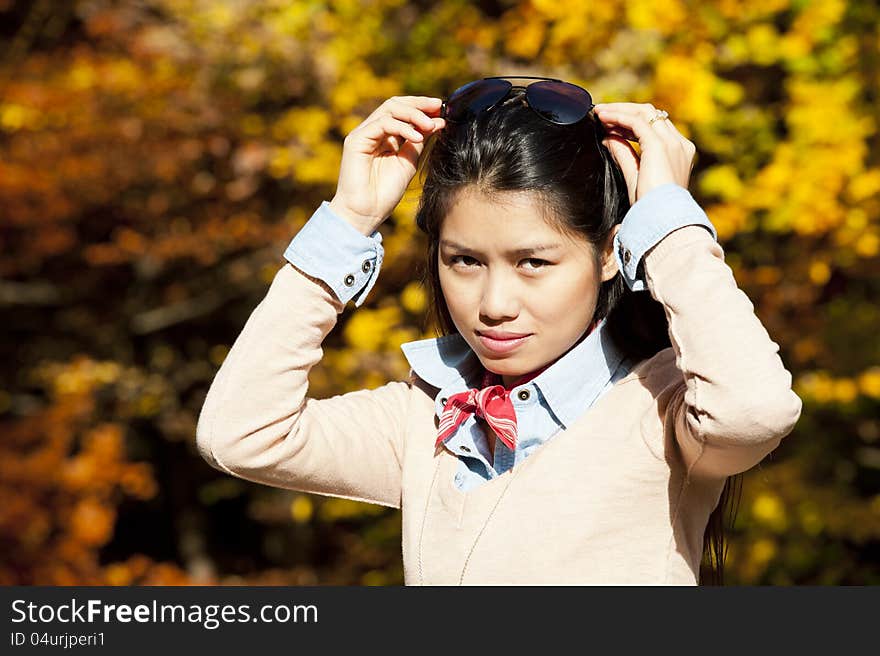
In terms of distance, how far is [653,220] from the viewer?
1.50 metres

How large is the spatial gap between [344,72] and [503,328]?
7.56 ft

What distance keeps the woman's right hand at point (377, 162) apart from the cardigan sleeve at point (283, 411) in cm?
14

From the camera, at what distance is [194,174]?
4.55 m

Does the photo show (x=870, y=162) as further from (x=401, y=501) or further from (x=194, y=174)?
(x=194, y=174)

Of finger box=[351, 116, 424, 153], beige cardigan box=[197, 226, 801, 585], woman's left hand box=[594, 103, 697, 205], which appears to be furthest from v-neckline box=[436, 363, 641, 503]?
finger box=[351, 116, 424, 153]

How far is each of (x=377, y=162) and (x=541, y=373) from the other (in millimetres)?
463

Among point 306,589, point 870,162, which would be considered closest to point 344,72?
point 870,162

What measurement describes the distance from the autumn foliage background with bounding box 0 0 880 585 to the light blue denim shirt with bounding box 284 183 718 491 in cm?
149

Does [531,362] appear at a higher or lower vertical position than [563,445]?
higher

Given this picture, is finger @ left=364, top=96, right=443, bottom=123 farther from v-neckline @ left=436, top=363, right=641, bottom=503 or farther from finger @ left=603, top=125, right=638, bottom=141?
v-neckline @ left=436, top=363, right=641, bottom=503

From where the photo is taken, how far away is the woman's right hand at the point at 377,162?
5.72ft

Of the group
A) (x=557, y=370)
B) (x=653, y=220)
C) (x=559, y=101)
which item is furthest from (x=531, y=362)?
(x=559, y=101)

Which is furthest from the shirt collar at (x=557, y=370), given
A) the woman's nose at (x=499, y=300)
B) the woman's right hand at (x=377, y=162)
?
the woman's right hand at (x=377, y=162)

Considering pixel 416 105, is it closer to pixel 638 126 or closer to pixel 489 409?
pixel 638 126
